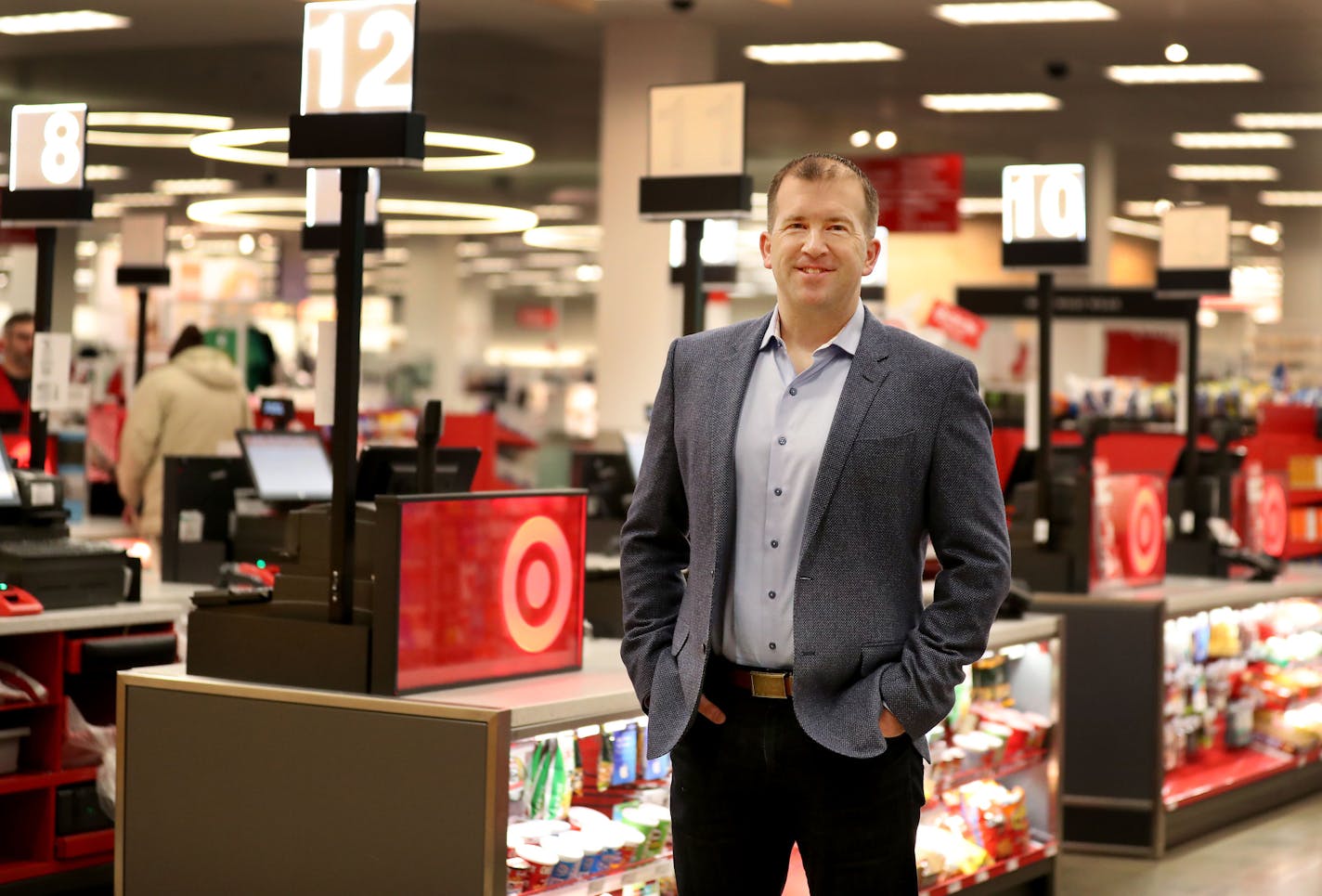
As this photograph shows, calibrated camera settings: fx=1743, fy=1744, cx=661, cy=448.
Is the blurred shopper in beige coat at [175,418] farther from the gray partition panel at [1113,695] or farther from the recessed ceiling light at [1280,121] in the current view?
the recessed ceiling light at [1280,121]

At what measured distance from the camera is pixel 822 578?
254cm

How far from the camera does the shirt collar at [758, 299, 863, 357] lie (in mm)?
2639

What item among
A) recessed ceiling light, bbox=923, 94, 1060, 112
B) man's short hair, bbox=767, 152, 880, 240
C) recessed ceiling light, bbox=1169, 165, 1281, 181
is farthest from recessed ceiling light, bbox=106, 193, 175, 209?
man's short hair, bbox=767, 152, 880, 240

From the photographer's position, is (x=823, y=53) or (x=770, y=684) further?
(x=823, y=53)

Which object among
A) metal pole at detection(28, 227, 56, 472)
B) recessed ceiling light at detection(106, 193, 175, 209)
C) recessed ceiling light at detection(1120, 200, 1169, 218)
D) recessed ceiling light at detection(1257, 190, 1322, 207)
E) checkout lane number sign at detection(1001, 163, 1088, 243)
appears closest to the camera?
metal pole at detection(28, 227, 56, 472)

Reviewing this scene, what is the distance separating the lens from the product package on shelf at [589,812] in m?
3.56

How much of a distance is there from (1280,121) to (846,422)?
546 inches

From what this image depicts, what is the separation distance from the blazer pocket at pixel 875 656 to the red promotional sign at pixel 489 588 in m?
1.28

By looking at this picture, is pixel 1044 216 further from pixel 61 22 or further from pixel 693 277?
pixel 61 22

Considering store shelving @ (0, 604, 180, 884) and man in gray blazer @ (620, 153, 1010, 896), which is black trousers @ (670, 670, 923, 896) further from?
store shelving @ (0, 604, 180, 884)

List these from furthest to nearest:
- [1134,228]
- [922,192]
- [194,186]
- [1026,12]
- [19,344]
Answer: [1134,228], [194,186], [922,192], [1026,12], [19,344]

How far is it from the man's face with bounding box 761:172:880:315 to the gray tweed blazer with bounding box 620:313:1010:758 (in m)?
0.10

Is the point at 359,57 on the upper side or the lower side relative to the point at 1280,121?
lower

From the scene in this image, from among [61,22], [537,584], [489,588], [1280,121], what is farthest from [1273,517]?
[61,22]
